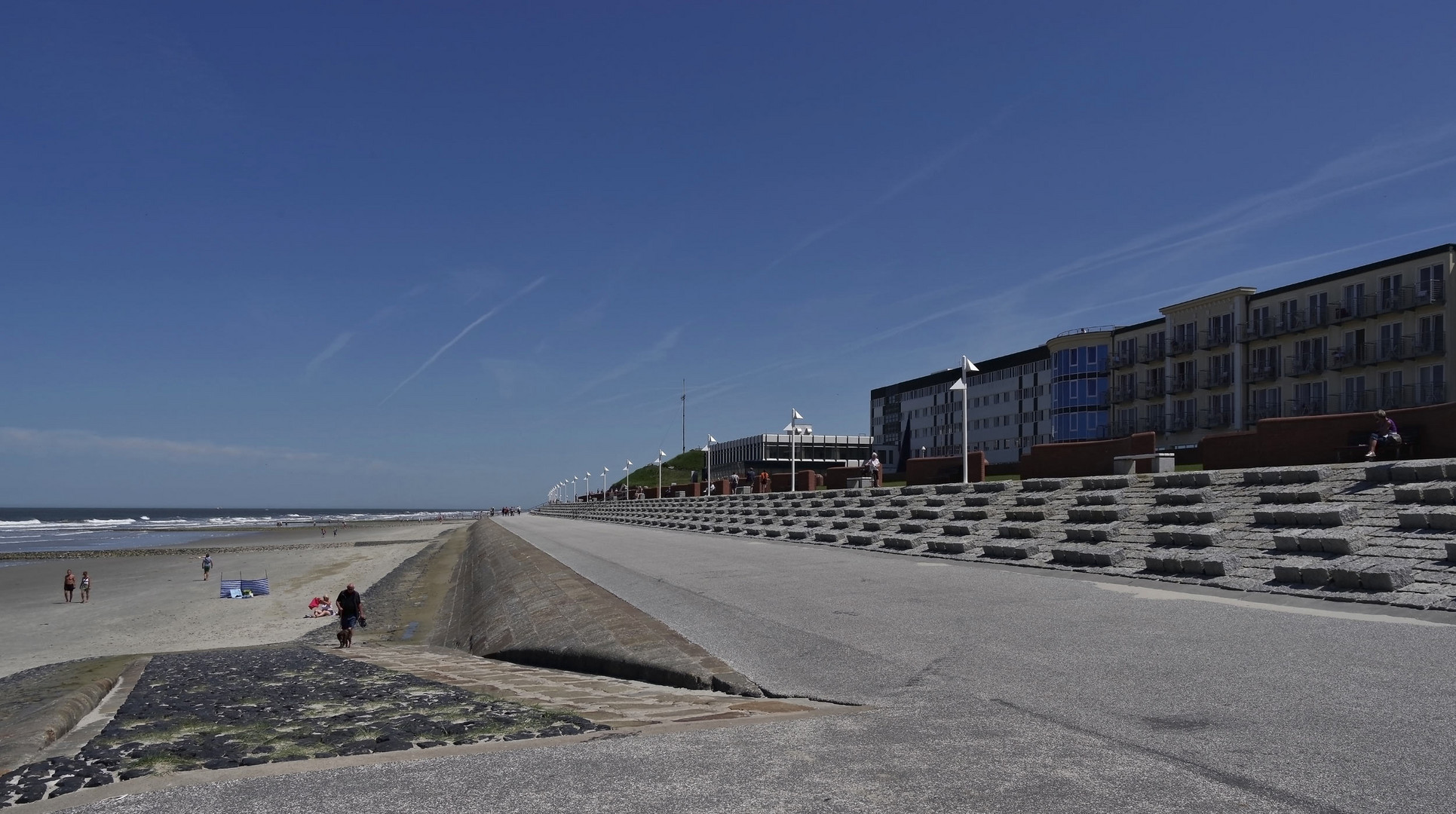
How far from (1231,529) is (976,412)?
65.1m

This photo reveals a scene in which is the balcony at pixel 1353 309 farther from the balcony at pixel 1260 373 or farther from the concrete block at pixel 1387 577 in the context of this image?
the concrete block at pixel 1387 577

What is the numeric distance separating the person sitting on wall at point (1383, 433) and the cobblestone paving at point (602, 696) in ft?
44.9

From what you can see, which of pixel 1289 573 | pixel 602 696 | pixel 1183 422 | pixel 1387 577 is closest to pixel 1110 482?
pixel 1289 573

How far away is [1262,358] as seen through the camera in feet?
149

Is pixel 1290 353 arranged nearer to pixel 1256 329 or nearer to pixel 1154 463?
pixel 1256 329

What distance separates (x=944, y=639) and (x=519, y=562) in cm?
1852

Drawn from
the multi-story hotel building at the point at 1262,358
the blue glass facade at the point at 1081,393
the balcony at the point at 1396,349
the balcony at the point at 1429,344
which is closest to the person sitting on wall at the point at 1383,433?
the multi-story hotel building at the point at 1262,358

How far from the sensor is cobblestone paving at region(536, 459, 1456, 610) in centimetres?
1033

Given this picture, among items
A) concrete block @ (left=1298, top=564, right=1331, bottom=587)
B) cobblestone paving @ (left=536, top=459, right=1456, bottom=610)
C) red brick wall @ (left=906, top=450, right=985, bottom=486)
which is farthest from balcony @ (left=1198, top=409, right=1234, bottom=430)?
concrete block @ (left=1298, top=564, right=1331, bottom=587)

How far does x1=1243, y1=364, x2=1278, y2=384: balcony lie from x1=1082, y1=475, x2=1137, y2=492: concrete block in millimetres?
Result: 31029

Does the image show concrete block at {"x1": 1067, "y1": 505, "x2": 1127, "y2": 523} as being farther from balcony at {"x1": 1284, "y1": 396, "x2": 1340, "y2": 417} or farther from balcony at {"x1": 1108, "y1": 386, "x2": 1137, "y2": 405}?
balcony at {"x1": 1108, "y1": 386, "x2": 1137, "y2": 405}

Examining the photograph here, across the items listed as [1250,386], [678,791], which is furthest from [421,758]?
[1250,386]

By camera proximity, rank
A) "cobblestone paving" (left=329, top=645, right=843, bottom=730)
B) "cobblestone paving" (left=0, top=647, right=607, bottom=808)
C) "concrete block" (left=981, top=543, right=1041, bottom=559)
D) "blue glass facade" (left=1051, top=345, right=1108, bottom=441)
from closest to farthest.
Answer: "cobblestone paving" (left=0, top=647, right=607, bottom=808)
"cobblestone paving" (left=329, top=645, right=843, bottom=730)
"concrete block" (left=981, top=543, right=1041, bottom=559)
"blue glass facade" (left=1051, top=345, right=1108, bottom=441)

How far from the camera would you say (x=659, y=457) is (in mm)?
77250
